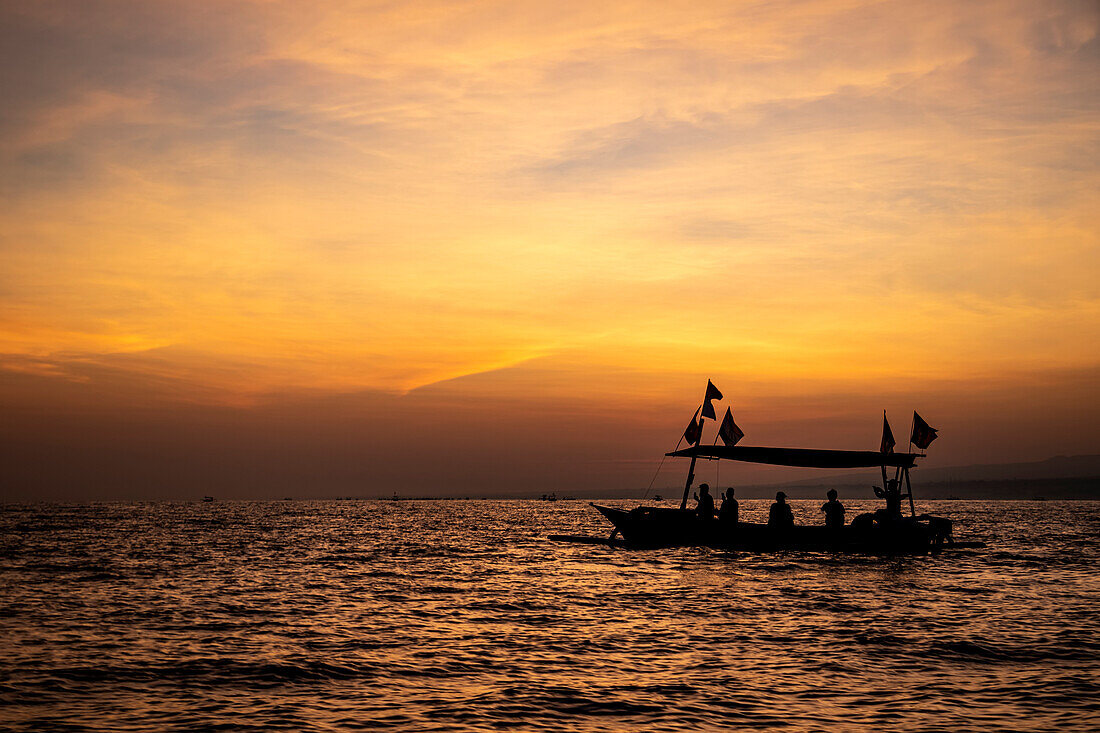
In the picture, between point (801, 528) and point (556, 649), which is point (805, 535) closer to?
point (801, 528)

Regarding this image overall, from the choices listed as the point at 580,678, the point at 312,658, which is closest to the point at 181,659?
the point at 312,658

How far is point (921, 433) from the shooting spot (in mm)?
46812

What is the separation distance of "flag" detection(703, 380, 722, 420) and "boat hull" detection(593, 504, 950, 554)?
5.42 m

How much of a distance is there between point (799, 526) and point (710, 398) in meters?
8.26

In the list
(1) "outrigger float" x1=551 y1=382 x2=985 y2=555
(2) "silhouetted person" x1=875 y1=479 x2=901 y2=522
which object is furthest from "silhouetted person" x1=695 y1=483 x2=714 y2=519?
(2) "silhouetted person" x1=875 y1=479 x2=901 y2=522

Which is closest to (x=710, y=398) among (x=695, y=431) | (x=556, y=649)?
(x=695, y=431)

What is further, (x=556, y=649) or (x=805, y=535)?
(x=805, y=535)

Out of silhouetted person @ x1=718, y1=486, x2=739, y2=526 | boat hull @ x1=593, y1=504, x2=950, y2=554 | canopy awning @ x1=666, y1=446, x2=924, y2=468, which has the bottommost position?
boat hull @ x1=593, y1=504, x2=950, y2=554

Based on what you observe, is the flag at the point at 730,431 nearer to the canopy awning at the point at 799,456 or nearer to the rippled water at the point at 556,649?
the canopy awning at the point at 799,456

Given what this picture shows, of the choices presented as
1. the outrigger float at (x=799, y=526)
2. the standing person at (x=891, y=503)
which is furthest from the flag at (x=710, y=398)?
the standing person at (x=891, y=503)

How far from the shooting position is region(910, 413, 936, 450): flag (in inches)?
1823

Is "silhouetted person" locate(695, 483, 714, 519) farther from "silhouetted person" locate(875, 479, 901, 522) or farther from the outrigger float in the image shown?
"silhouetted person" locate(875, 479, 901, 522)

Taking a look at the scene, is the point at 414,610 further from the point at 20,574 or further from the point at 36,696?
the point at 20,574

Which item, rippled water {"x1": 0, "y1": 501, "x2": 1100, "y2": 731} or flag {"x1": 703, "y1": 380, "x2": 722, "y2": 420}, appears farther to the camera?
flag {"x1": 703, "y1": 380, "x2": 722, "y2": 420}
